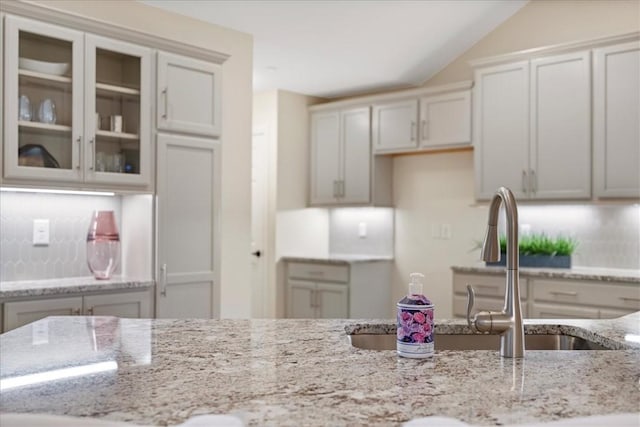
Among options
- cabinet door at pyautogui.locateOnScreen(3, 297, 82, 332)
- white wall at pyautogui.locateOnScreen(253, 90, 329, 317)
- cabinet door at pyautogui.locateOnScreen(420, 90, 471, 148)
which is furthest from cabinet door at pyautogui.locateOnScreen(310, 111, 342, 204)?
cabinet door at pyautogui.locateOnScreen(3, 297, 82, 332)

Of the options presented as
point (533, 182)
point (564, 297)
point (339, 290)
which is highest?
point (533, 182)

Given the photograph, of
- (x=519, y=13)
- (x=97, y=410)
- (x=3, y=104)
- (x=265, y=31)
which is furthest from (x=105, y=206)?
(x=519, y=13)

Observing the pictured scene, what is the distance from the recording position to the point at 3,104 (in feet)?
10.0

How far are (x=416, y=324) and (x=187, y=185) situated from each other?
249 centimetres

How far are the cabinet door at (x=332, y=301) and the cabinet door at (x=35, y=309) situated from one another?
2.62 meters

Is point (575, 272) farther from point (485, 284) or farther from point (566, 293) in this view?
point (485, 284)

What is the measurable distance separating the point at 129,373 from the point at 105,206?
8.60ft

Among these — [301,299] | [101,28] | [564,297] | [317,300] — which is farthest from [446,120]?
[101,28]

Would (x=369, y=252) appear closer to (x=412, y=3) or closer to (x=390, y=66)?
(x=390, y=66)

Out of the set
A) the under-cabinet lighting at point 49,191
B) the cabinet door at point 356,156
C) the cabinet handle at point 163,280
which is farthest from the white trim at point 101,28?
the cabinet door at point 356,156

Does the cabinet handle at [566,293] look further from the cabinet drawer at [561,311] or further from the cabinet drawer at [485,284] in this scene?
the cabinet drawer at [485,284]

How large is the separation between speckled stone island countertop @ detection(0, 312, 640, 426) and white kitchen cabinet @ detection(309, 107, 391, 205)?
3.87 meters

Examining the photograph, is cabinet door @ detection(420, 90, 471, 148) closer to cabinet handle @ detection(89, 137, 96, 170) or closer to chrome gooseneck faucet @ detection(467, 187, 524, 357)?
cabinet handle @ detection(89, 137, 96, 170)

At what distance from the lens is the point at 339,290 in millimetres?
5457
